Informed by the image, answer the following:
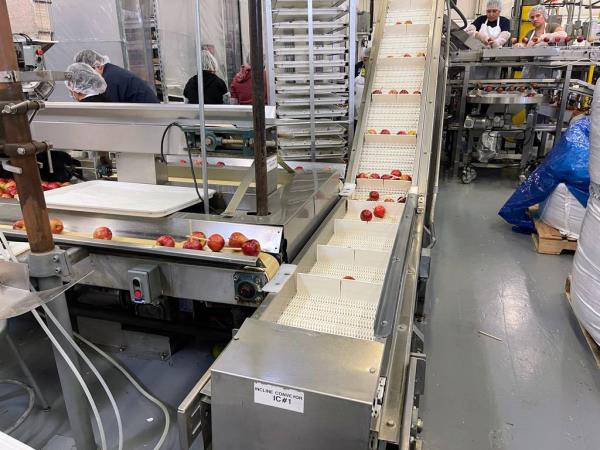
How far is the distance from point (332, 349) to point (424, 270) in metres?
1.33

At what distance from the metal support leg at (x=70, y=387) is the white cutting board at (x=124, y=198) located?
1.47 ft

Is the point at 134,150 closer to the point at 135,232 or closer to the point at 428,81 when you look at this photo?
the point at 135,232

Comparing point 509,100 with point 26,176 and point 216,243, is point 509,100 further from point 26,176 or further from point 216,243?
point 26,176

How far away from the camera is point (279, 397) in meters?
0.93

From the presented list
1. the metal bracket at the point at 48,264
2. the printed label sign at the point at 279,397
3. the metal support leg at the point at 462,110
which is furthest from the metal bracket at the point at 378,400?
the metal support leg at the point at 462,110

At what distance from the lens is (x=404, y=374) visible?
1.21 metres

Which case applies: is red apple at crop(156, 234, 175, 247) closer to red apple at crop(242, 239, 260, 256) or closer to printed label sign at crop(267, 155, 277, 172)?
red apple at crop(242, 239, 260, 256)

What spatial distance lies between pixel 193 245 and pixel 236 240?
0.15 metres

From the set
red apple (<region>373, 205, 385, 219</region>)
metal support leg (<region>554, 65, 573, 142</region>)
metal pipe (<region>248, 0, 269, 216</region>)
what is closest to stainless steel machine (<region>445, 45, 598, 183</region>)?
metal support leg (<region>554, 65, 573, 142</region>)

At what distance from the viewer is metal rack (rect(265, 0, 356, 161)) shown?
3701mm

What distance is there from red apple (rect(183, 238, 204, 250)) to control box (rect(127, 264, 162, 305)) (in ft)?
0.40

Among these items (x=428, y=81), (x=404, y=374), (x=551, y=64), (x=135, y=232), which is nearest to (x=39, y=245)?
(x=135, y=232)

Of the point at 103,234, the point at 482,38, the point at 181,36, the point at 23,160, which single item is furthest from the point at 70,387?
the point at 482,38

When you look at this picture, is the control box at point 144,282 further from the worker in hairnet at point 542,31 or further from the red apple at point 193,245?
the worker in hairnet at point 542,31
